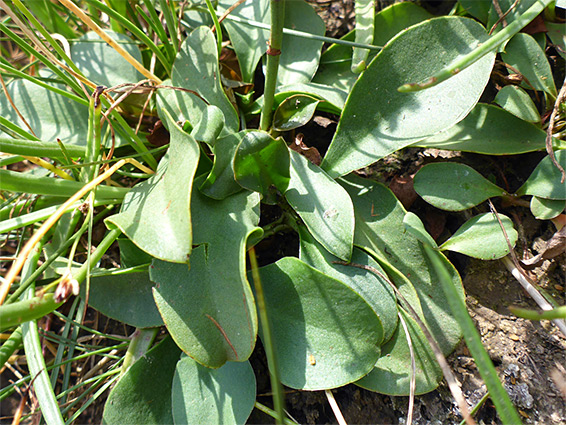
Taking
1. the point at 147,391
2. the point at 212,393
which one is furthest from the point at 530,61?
the point at 147,391

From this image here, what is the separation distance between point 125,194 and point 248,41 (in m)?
0.49

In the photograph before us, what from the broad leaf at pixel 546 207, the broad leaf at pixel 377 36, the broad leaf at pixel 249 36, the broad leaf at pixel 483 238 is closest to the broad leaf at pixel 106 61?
the broad leaf at pixel 249 36

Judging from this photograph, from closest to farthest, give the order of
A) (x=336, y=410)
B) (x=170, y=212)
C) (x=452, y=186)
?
(x=170, y=212)
(x=336, y=410)
(x=452, y=186)

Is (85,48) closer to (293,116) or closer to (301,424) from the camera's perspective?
(293,116)

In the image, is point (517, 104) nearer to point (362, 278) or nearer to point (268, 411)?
point (362, 278)

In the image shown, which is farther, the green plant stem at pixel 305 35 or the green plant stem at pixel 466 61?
the green plant stem at pixel 305 35

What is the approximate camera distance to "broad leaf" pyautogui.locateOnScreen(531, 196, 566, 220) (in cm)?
83

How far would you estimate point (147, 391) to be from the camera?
0.87 meters

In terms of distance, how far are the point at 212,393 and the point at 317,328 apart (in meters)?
0.25

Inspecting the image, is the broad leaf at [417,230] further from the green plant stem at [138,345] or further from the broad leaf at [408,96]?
the green plant stem at [138,345]

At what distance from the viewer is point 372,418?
0.84 m

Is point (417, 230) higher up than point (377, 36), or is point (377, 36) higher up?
point (377, 36)

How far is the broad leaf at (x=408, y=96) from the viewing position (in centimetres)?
82

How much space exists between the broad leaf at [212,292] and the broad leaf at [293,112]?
7.8 inches
